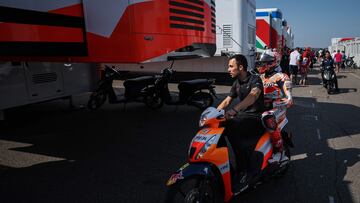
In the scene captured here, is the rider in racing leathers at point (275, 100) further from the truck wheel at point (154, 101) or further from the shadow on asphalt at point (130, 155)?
the truck wheel at point (154, 101)

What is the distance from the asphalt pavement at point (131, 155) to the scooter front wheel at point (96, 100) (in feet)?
0.59

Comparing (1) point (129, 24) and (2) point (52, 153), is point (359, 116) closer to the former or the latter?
(1) point (129, 24)

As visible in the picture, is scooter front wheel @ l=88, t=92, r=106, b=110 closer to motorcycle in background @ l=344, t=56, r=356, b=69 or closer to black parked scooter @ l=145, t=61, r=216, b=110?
black parked scooter @ l=145, t=61, r=216, b=110

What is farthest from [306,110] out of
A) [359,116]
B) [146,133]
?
[146,133]

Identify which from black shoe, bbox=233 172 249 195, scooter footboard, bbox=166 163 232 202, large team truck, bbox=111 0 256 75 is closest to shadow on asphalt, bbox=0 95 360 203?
black shoe, bbox=233 172 249 195

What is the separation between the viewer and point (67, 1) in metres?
3.76

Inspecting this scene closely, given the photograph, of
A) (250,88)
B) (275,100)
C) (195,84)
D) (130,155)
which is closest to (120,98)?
(195,84)

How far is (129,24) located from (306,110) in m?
6.05

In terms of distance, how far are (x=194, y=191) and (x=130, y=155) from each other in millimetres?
2475

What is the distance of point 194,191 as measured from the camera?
2.87 metres

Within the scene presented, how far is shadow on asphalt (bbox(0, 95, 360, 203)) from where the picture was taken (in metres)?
3.79

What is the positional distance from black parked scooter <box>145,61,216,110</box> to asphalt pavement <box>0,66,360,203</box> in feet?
0.94

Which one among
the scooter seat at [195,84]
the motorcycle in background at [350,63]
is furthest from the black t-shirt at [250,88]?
the motorcycle in background at [350,63]

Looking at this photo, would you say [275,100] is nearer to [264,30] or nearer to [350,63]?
[264,30]
